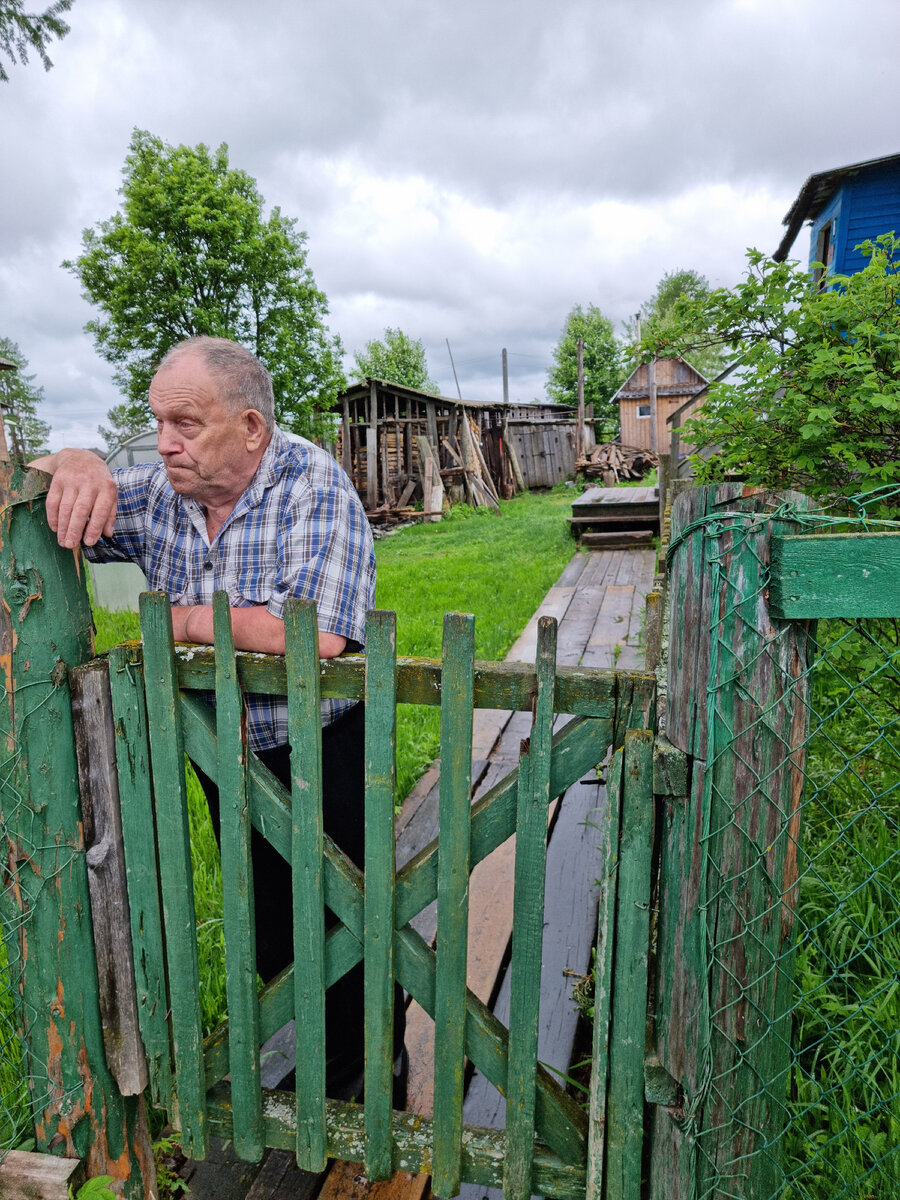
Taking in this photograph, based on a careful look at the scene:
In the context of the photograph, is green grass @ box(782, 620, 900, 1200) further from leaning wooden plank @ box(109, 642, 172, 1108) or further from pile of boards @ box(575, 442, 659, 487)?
pile of boards @ box(575, 442, 659, 487)

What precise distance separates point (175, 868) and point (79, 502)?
0.83m

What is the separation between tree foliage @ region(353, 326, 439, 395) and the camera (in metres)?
55.7

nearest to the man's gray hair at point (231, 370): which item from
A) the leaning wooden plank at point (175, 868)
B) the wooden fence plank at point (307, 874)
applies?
the leaning wooden plank at point (175, 868)

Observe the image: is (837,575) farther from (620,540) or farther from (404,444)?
(404,444)

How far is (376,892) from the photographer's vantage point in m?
1.49

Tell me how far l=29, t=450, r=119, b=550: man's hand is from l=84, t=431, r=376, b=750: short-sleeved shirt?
0.98 feet

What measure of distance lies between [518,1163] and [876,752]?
2424mm

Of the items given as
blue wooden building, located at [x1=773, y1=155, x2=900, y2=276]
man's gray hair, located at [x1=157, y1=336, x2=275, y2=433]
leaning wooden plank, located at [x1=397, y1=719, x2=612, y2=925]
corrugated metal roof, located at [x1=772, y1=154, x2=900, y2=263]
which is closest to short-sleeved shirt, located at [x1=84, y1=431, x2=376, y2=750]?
man's gray hair, located at [x1=157, y1=336, x2=275, y2=433]

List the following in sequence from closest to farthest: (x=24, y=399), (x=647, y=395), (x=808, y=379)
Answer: (x=808, y=379)
(x=647, y=395)
(x=24, y=399)

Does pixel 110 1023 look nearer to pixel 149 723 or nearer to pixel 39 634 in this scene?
A: pixel 149 723

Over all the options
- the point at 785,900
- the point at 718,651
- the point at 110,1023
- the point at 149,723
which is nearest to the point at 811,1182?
the point at 785,900

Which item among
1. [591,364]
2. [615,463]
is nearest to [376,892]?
[615,463]

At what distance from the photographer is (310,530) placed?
5.81 feet

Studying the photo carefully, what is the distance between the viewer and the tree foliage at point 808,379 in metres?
2.91
